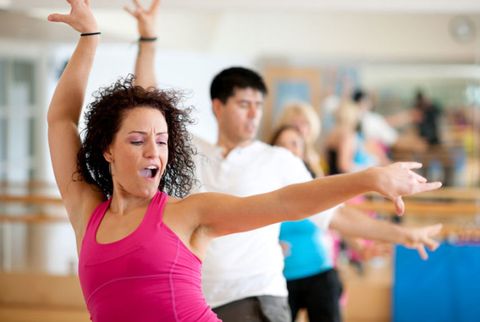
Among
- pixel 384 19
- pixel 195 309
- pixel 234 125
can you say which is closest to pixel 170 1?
pixel 234 125

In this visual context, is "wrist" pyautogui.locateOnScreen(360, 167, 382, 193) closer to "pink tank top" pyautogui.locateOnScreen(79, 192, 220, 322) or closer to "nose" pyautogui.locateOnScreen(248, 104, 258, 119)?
"pink tank top" pyautogui.locateOnScreen(79, 192, 220, 322)

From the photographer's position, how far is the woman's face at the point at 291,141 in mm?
4102

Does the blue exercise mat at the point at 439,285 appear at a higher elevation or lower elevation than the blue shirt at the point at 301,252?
lower

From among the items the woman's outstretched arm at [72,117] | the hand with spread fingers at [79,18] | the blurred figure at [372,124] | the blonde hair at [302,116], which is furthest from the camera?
the blurred figure at [372,124]

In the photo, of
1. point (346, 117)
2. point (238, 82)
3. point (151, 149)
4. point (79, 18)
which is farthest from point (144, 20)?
point (346, 117)

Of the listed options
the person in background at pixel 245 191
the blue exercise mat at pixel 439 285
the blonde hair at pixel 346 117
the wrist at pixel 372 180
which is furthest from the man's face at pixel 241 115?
the blonde hair at pixel 346 117

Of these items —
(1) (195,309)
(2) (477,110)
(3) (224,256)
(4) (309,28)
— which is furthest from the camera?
(4) (309,28)

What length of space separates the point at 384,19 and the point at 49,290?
618 centimetres

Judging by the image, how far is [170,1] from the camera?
12.7ft

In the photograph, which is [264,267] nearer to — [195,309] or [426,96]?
[195,309]

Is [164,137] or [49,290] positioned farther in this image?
[49,290]

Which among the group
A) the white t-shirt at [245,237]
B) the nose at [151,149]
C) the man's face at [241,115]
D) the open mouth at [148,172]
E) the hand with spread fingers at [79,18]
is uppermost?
the hand with spread fingers at [79,18]

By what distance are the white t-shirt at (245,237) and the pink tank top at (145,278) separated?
839 millimetres

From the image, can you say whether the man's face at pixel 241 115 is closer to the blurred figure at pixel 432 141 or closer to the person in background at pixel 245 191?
the person in background at pixel 245 191
